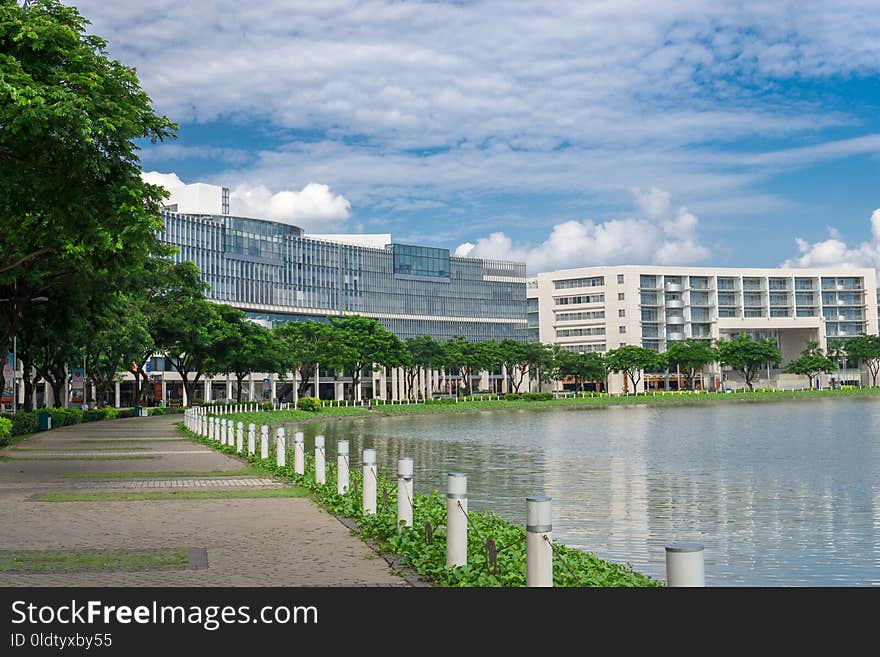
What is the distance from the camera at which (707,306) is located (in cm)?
14875

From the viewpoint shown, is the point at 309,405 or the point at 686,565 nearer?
the point at 686,565

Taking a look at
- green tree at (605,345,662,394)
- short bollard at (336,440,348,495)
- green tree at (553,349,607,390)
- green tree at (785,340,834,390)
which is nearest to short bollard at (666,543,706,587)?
short bollard at (336,440,348,495)

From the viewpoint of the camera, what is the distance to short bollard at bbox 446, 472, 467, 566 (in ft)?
30.6

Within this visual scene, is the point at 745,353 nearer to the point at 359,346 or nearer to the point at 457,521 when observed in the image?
the point at 359,346

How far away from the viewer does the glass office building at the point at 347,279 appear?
122 m

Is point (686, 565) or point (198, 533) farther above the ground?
point (686, 565)

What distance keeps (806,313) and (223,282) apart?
89698mm

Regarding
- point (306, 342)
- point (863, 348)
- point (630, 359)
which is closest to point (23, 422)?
point (306, 342)

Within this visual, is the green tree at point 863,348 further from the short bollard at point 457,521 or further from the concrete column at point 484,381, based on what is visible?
the short bollard at point 457,521

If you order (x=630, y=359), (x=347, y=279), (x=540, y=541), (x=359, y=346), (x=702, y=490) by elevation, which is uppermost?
(x=347, y=279)

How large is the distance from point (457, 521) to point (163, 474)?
13633 millimetres

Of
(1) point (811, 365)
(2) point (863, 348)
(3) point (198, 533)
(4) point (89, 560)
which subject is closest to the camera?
(4) point (89, 560)
